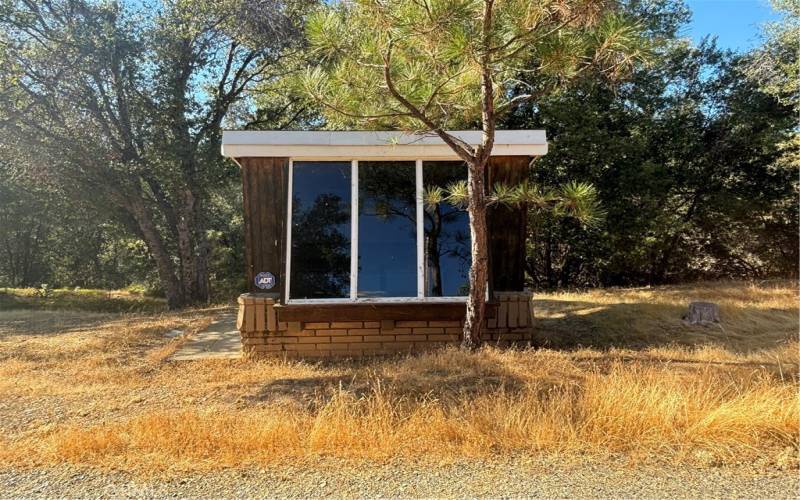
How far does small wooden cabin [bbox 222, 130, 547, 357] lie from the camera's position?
5.36 metres

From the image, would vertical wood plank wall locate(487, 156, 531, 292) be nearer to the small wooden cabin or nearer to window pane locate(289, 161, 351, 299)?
the small wooden cabin

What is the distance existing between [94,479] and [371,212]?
358 centimetres

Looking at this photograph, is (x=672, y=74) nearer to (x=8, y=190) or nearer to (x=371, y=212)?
(x=371, y=212)

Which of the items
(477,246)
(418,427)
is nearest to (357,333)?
(477,246)

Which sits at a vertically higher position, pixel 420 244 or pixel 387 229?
pixel 387 229

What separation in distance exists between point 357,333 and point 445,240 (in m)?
1.39

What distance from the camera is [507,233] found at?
564cm

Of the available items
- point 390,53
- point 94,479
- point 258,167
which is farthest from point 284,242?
point 94,479

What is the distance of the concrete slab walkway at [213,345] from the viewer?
554 centimetres

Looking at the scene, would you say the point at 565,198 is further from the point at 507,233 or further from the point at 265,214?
the point at 265,214

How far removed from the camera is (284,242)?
17.8ft

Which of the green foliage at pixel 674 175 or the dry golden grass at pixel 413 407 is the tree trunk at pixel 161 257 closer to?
the dry golden grass at pixel 413 407

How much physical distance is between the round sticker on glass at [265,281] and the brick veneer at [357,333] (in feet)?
0.42

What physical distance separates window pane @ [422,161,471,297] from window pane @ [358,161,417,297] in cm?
17
